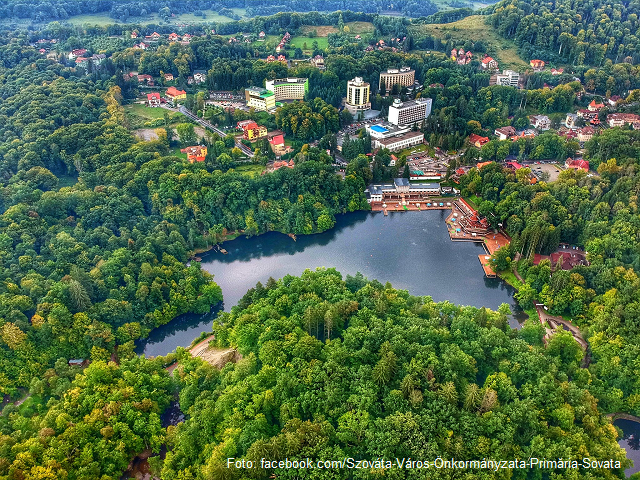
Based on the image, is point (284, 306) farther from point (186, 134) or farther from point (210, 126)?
point (210, 126)

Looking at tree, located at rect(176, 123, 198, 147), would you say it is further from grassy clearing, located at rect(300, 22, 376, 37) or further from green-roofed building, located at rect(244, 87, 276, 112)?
grassy clearing, located at rect(300, 22, 376, 37)

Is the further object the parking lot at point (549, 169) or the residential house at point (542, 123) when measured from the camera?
the residential house at point (542, 123)

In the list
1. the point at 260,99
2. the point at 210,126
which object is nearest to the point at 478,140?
the point at 260,99

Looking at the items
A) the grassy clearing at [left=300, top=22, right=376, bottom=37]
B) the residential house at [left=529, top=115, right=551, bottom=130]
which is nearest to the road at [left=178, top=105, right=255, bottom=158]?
the grassy clearing at [left=300, top=22, right=376, bottom=37]

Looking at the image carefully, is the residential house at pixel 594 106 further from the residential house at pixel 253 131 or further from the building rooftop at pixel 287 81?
the residential house at pixel 253 131

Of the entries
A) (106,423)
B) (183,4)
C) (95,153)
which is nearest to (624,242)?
(106,423)

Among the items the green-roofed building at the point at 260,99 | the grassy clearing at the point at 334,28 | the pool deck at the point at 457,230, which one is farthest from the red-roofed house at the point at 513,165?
the grassy clearing at the point at 334,28
